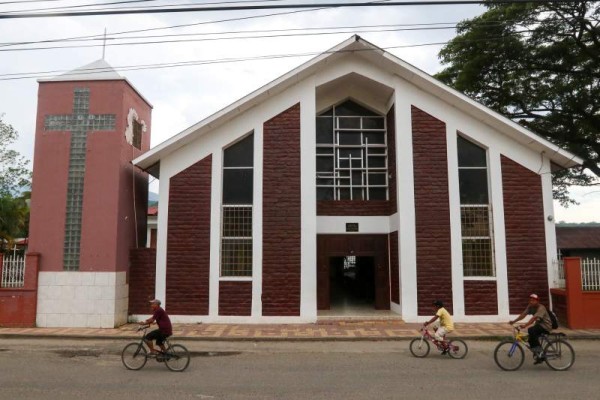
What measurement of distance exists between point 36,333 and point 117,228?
3481mm

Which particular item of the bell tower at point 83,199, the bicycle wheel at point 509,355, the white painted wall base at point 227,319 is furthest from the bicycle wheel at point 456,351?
the bell tower at point 83,199

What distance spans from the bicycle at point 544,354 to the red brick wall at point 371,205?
717 cm

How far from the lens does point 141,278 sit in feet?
50.4

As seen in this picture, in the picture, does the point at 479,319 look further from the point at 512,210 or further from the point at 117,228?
the point at 117,228

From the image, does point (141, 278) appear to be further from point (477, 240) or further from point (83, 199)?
point (477, 240)

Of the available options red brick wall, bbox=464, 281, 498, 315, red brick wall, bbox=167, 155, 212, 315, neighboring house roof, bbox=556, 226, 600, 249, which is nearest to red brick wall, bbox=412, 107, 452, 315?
red brick wall, bbox=464, 281, 498, 315

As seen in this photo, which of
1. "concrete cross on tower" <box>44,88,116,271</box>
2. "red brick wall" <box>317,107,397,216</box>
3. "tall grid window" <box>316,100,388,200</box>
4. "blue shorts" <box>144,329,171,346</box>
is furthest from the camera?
"tall grid window" <box>316,100,388,200</box>

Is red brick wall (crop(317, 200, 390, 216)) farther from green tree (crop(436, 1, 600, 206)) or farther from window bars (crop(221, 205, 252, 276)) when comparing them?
green tree (crop(436, 1, 600, 206))

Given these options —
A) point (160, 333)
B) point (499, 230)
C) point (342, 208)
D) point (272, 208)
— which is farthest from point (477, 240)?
point (160, 333)

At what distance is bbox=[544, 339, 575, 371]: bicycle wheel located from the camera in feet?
30.8

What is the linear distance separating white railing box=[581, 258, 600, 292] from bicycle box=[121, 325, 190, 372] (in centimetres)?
1124

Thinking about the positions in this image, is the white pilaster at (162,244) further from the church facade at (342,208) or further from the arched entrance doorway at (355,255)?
the arched entrance doorway at (355,255)

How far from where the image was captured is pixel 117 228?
48.1 feet

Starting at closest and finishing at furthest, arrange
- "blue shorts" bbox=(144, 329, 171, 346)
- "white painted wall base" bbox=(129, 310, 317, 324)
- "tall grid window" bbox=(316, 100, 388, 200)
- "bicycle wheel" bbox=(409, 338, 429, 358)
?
"blue shorts" bbox=(144, 329, 171, 346)
"bicycle wheel" bbox=(409, 338, 429, 358)
"white painted wall base" bbox=(129, 310, 317, 324)
"tall grid window" bbox=(316, 100, 388, 200)
